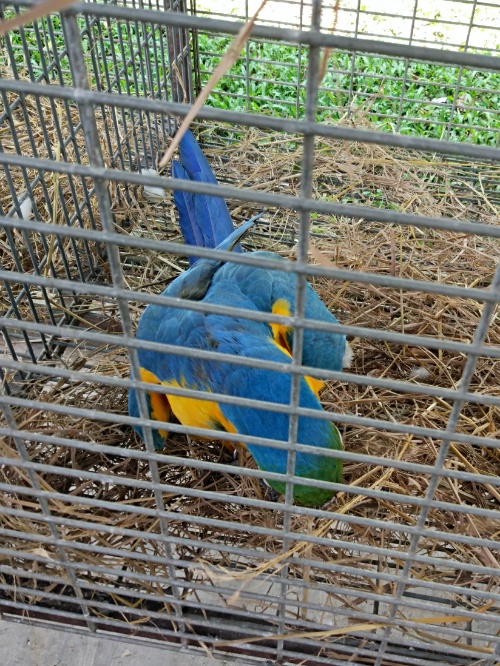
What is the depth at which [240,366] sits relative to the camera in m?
1.17

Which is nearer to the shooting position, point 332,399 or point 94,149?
point 94,149

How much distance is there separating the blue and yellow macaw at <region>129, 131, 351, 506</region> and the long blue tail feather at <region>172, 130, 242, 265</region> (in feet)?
0.77

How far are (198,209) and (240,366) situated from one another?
72 centimetres

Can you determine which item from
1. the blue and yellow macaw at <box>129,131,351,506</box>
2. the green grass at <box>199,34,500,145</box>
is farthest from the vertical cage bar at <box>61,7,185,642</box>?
the green grass at <box>199,34,500,145</box>

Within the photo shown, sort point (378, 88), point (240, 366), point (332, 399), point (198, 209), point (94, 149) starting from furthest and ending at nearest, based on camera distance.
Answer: point (378, 88)
point (198, 209)
point (332, 399)
point (240, 366)
point (94, 149)

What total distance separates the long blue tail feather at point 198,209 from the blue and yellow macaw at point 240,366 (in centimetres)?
23

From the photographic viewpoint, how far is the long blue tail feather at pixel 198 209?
1.75 meters

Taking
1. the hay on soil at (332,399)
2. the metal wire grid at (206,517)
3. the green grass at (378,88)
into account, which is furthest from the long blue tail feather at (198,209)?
the green grass at (378,88)

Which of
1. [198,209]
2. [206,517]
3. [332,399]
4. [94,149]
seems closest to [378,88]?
[198,209]

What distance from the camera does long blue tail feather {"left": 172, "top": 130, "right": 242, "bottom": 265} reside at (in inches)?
69.1

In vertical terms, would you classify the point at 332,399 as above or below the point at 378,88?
below

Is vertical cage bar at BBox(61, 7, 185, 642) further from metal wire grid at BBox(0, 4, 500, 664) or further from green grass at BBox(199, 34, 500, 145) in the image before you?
green grass at BBox(199, 34, 500, 145)

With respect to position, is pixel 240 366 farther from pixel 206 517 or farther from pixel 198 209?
pixel 198 209

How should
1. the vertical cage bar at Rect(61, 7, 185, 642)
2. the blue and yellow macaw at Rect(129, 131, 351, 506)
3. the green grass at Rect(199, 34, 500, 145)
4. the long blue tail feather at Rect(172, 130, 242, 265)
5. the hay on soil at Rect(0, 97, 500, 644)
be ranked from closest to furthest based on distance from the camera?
the vertical cage bar at Rect(61, 7, 185, 642) → the blue and yellow macaw at Rect(129, 131, 351, 506) → the hay on soil at Rect(0, 97, 500, 644) → the long blue tail feather at Rect(172, 130, 242, 265) → the green grass at Rect(199, 34, 500, 145)
